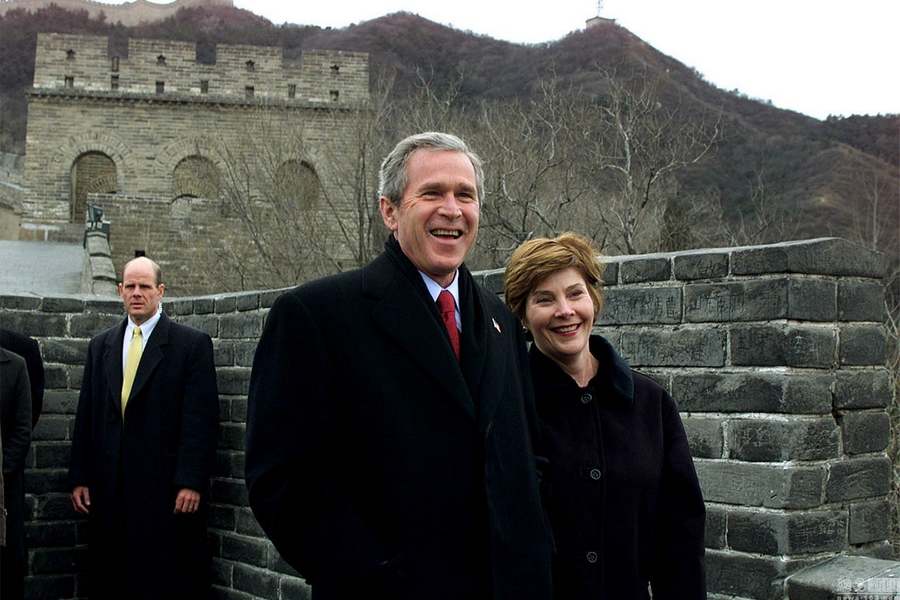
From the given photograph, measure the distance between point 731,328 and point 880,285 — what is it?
61 cm

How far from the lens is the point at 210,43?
2341 inches

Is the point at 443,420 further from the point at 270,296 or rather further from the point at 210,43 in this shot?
the point at 210,43

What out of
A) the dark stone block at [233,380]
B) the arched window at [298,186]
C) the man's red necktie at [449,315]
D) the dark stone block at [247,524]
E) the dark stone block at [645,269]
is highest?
the arched window at [298,186]

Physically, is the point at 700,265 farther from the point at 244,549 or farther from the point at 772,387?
the point at 244,549

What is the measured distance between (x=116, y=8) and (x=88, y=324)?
2716 inches

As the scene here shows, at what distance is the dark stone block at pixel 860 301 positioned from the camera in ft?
11.8

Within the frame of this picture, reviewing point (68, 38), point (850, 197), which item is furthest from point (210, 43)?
point (850, 197)

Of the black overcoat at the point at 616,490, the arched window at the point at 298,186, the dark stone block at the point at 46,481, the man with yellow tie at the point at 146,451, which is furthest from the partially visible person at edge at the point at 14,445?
the arched window at the point at 298,186

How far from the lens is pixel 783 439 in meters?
3.48

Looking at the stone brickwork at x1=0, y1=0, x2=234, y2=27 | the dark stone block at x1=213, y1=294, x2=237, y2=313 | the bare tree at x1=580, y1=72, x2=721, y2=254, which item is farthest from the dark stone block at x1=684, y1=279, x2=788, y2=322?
the stone brickwork at x1=0, y1=0, x2=234, y2=27

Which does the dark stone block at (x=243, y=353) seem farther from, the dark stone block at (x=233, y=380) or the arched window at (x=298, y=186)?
the arched window at (x=298, y=186)

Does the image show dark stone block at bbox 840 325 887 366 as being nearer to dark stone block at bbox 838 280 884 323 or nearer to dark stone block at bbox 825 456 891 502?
dark stone block at bbox 838 280 884 323

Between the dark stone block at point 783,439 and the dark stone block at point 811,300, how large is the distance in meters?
0.35

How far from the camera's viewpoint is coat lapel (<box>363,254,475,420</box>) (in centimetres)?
253
